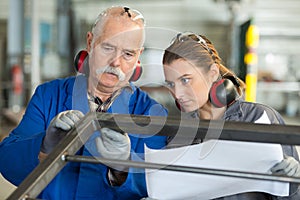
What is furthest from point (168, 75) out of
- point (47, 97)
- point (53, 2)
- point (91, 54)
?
point (53, 2)

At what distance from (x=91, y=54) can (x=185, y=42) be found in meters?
0.26

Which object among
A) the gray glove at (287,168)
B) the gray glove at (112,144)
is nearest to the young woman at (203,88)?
the gray glove at (287,168)

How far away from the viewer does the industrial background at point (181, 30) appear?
688 centimetres

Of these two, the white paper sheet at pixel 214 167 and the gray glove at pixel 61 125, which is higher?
the gray glove at pixel 61 125

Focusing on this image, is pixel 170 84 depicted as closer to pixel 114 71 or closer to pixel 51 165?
pixel 114 71

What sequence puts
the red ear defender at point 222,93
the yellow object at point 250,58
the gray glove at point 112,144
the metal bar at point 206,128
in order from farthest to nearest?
1. the yellow object at point 250,58
2. the red ear defender at point 222,93
3. the gray glove at point 112,144
4. the metal bar at point 206,128

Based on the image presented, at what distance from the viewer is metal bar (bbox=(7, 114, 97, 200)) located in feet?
2.14

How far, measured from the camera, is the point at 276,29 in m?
7.97

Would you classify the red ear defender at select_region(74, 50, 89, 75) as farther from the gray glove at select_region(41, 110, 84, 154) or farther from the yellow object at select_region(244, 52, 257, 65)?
the yellow object at select_region(244, 52, 257, 65)

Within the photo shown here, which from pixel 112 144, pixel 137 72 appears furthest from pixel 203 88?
pixel 112 144

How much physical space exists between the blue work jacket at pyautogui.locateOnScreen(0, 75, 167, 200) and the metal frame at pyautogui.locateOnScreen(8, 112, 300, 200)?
0.81 feet

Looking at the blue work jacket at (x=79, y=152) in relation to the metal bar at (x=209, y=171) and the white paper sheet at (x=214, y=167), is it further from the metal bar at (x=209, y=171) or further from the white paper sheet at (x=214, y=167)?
the metal bar at (x=209, y=171)

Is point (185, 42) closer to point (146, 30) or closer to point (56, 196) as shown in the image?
point (146, 30)

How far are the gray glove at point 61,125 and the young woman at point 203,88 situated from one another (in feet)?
0.96
